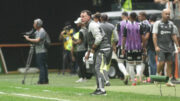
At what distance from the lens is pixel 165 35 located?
1956 cm

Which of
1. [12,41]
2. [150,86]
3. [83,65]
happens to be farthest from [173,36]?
[12,41]

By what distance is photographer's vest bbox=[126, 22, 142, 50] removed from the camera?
812 inches

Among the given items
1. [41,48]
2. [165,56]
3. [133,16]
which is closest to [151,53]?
[133,16]

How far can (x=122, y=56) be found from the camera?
21.5 metres

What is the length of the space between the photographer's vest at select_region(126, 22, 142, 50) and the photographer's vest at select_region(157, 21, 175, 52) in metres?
1.17

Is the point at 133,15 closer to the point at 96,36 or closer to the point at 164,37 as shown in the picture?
the point at 164,37

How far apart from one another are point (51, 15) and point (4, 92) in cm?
1694

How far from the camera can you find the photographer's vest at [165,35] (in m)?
19.5

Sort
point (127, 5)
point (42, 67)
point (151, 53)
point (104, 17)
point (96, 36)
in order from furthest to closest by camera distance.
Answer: point (127, 5) → point (42, 67) → point (151, 53) → point (104, 17) → point (96, 36)

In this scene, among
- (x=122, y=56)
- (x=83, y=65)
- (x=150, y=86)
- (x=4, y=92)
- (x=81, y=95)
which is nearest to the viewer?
(x=81, y=95)

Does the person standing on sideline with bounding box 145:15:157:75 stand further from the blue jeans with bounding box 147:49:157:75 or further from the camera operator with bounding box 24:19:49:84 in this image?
the camera operator with bounding box 24:19:49:84

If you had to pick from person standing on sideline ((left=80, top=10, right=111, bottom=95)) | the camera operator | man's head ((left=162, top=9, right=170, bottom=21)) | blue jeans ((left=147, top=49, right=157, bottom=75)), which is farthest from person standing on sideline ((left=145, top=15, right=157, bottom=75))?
person standing on sideline ((left=80, top=10, right=111, bottom=95))

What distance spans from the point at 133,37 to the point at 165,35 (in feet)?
4.86

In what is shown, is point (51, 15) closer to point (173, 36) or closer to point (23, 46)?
point (23, 46)
